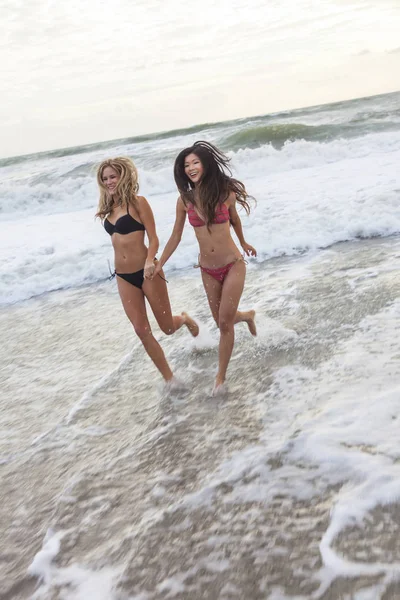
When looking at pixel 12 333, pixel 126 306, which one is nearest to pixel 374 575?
pixel 126 306

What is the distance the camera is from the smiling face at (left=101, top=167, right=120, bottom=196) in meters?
4.20

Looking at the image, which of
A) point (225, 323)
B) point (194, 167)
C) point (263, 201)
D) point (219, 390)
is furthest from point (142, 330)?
point (263, 201)

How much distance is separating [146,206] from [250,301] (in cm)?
252

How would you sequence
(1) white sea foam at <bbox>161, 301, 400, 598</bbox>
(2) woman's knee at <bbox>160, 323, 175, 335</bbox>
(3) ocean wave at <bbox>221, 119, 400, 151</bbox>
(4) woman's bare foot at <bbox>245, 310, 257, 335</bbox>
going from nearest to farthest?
(1) white sea foam at <bbox>161, 301, 400, 598</bbox> < (2) woman's knee at <bbox>160, 323, 175, 335</bbox> < (4) woman's bare foot at <bbox>245, 310, 257, 335</bbox> < (3) ocean wave at <bbox>221, 119, 400, 151</bbox>

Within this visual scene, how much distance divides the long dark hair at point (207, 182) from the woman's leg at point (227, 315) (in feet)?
1.61

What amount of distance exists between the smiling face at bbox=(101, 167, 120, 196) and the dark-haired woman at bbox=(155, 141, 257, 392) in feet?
1.48

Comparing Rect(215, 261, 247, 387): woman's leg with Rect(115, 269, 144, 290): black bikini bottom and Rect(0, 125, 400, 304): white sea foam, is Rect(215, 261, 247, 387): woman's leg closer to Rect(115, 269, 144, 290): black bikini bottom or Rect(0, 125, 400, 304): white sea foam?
Rect(115, 269, 144, 290): black bikini bottom

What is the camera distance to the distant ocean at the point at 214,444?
258 cm

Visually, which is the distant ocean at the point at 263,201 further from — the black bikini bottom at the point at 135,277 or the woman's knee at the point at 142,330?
the woman's knee at the point at 142,330

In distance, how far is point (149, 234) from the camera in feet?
14.0

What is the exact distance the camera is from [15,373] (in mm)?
5520

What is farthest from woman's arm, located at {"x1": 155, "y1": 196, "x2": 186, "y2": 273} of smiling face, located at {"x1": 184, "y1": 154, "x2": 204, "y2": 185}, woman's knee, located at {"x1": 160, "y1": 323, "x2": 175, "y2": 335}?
woman's knee, located at {"x1": 160, "y1": 323, "x2": 175, "y2": 335}

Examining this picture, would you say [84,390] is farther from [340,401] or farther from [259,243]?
[259,243]

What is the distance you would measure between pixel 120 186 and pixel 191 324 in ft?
5.05
